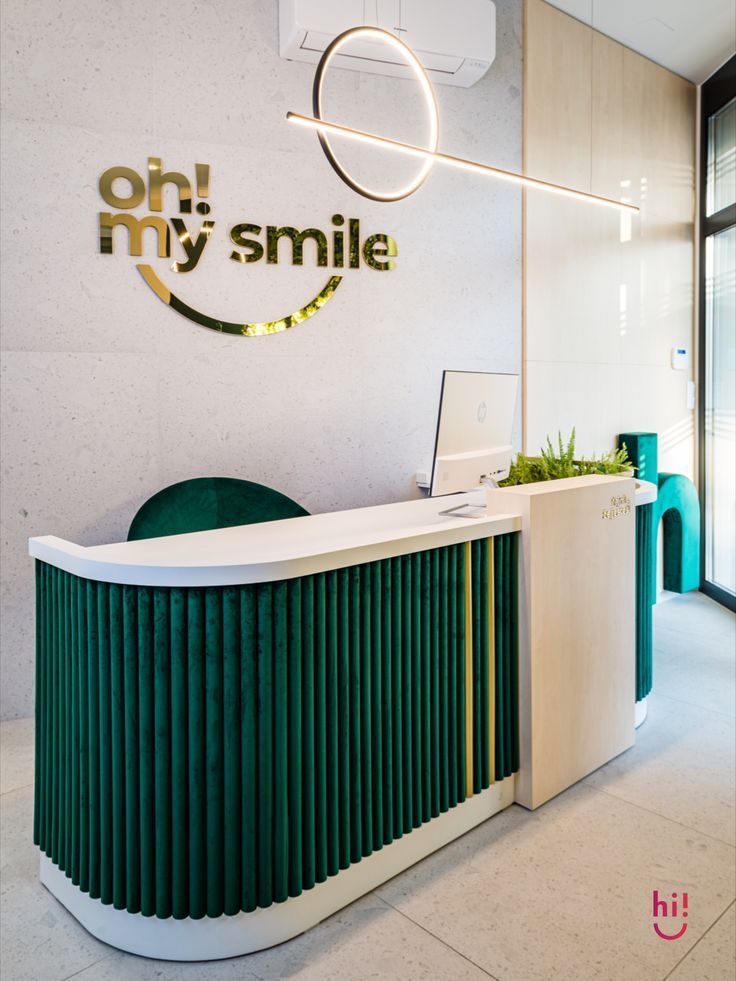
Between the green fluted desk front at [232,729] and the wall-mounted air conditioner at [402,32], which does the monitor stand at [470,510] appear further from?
the wall-mounted air conditioner at [402,32]

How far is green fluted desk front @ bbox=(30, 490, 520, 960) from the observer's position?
1.92 metres

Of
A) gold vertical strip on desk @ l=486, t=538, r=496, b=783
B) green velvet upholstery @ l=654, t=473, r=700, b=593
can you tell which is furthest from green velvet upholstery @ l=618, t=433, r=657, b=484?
gold vertical strip on desk @ l=486, t=538, r=496, b=783

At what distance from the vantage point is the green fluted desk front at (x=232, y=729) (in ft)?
6.31

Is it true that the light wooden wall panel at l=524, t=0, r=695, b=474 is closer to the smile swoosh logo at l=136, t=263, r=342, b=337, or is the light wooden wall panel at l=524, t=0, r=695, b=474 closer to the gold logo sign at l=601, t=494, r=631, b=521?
the smile swoosh logo at l=136, t=263, r=342, b=337

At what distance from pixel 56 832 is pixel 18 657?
5.43 ft

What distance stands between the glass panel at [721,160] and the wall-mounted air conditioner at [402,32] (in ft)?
7.46

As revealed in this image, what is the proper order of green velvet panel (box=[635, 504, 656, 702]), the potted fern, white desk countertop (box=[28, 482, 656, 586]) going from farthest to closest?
1. green velvet panel (box=[635, 504, 656, 702])
2. the potted fern
3. white desk countertop (box=[28, 482, 656, 586])

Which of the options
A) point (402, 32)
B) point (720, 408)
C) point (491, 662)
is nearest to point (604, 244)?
point (720, 408)

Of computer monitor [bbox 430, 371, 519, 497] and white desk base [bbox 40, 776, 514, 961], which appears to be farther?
computer monitor [bbox 430, 371, 519, 497]

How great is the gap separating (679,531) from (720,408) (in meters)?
1.03

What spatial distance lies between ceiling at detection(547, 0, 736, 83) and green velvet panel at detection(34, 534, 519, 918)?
4482mm

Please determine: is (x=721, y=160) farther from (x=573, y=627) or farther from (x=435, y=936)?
(x=435, y=936)

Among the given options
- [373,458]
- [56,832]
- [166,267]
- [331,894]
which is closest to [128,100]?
[166,267]

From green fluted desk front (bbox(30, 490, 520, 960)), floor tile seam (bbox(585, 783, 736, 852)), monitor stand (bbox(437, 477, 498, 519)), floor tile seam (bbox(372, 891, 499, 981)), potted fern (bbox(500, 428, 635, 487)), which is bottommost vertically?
floor tile seam (bbox(372, 891, 499, 981))
